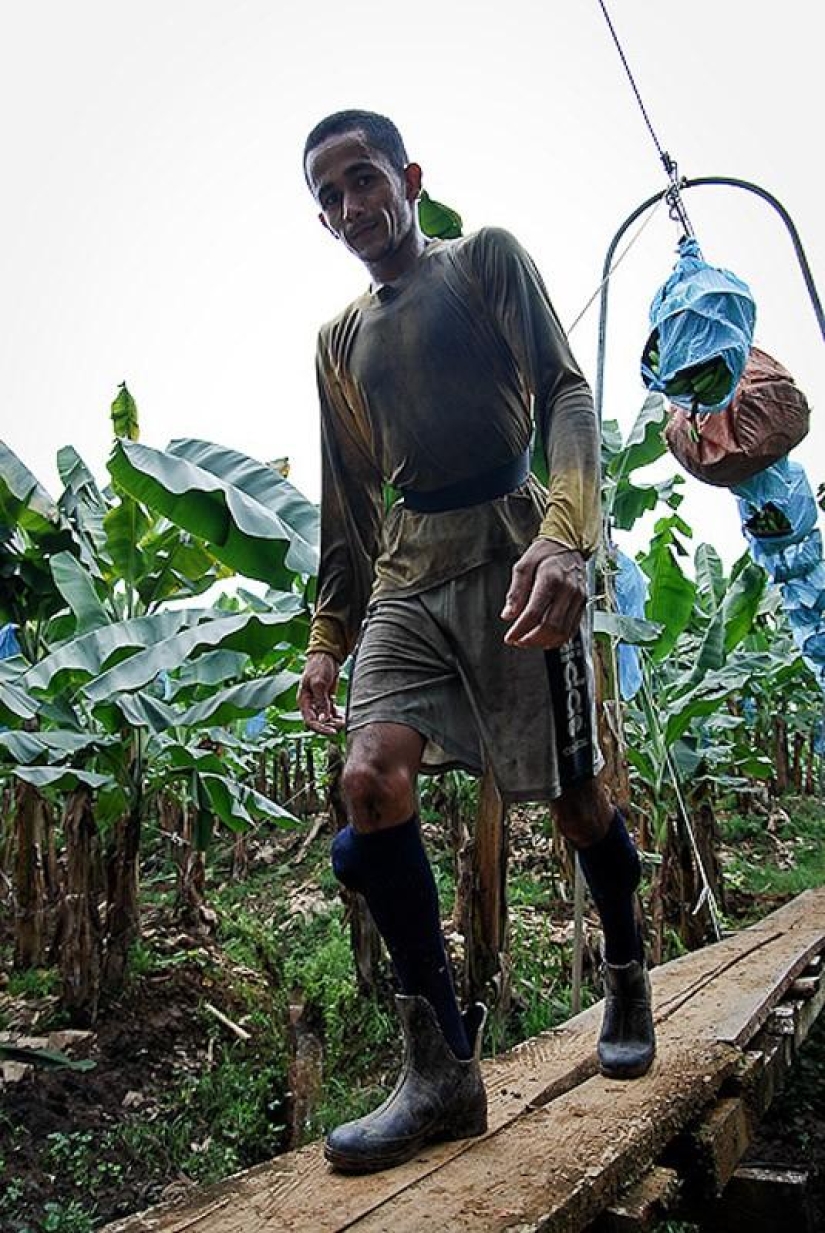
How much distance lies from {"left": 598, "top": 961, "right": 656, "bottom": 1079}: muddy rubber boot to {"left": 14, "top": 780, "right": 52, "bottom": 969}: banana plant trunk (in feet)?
14.8

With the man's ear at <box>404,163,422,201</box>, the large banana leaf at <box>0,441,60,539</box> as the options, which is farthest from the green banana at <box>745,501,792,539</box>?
the large banana leaf at <box>0,441,60,539</box>

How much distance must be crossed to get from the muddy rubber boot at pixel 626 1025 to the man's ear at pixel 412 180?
1.67 meters

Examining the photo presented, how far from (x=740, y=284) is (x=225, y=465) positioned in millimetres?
2220

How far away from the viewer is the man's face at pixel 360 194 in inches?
76.7

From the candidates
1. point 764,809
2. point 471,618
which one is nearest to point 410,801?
point 471,618

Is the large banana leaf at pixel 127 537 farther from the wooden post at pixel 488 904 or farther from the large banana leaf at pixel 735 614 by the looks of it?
the large banana leaf at pixel 735 614

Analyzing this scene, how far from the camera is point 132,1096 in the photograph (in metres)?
4.21

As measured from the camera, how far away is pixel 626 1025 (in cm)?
224

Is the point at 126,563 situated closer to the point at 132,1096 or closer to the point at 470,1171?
the point at 132,1096

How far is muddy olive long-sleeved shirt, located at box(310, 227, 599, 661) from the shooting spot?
1932 millimetres

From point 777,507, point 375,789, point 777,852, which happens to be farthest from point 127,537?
point 777,852

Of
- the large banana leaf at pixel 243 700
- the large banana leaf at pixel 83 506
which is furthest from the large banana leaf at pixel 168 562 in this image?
the large banana leaf at pixel 243 700

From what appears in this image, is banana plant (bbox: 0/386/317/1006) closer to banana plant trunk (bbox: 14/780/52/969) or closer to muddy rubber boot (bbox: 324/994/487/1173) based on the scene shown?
banana plant trunk (bbox: 14/780/52/969)

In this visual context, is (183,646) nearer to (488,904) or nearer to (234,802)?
(488,904)
